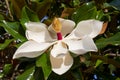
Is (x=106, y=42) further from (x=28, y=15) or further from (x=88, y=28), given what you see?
(x=28, y=15)

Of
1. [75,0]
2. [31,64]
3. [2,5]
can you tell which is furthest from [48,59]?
[2,5]

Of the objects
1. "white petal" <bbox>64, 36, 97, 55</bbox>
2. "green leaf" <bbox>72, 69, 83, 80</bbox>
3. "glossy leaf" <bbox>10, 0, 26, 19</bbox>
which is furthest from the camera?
"glossy leaf" <bbox>10, 0, 26, 19</bbox>


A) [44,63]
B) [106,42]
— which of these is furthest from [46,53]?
[106,42]

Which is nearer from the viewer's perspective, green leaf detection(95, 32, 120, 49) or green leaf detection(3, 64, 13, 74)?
green leaf detection(95, 32, 120, 49)

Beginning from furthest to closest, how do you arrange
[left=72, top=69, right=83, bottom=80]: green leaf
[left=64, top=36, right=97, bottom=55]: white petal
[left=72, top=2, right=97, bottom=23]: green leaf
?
[left=72, top=2, right=97, bottom=23]: green leaf
[left=72, top=69, right=83, bottom=80]: green leaf
[left=64, top=36, right=97, bottom=55]: white petal

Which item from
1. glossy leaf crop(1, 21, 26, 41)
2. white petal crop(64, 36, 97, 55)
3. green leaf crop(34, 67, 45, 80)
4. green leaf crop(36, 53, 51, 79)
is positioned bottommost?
green leaf crop(34, 67, 45, 80)

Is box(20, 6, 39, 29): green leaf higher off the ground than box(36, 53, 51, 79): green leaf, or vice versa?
box(20, 6, 39, 29): green leaf

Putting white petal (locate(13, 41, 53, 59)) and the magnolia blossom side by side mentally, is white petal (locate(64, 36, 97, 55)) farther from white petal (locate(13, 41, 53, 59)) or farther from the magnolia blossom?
white petal (locate(13, 41, 53, 59))

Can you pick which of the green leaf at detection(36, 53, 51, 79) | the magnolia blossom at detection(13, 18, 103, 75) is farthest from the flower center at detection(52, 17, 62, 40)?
the green leaf at detection(36, 53, 51, 79)
